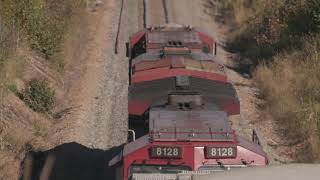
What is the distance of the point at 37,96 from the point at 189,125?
8.90 m

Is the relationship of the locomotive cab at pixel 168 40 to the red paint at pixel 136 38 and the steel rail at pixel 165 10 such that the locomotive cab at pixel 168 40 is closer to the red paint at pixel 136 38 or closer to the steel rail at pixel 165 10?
the red paint at pixel 136 38

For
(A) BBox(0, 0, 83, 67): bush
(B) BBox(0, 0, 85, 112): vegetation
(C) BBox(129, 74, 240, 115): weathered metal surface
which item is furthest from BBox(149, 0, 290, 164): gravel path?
(A) BBox(0, 0, 83, 67): bush

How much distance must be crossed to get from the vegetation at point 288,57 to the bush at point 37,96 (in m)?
6.45

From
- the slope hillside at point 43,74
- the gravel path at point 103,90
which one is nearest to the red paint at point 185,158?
the slope hillside at point 43,74

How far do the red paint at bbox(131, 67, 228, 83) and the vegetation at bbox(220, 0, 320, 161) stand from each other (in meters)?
3.62

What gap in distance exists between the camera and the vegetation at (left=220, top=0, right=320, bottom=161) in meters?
16.9

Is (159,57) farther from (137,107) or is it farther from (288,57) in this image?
(288,57)

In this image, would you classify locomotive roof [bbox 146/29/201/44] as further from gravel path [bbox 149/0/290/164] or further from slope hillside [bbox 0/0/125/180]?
slope hillside [bbox 0/0/125/180]

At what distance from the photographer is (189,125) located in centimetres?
971

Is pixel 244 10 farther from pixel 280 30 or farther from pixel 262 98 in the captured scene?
pixel 262 98

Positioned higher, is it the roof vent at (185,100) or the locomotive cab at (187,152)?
the roof vent at (185,100)

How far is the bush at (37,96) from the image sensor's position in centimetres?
1756

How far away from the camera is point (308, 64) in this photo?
19953 millimetres

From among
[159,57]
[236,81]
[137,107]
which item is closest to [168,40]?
[159,57]
